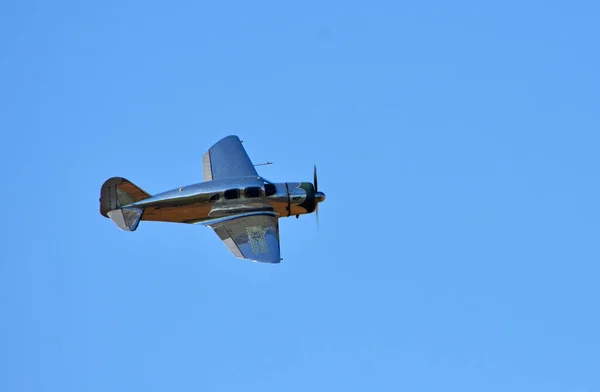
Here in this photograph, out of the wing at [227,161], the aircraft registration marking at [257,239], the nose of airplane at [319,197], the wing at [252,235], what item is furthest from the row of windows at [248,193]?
the nose of airplane at [319,197]

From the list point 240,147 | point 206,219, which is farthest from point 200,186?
point 240,147

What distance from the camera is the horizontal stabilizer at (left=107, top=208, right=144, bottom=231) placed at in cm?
4375

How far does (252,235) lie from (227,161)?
4.92m

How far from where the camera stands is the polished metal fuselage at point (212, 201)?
1748 inches

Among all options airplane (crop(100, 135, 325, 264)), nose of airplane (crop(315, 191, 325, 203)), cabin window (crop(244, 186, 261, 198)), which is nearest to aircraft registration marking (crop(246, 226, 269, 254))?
airplane (crop(100, 135, 325, 264))

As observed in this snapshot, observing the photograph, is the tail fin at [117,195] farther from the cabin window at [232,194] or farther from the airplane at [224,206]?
the cabin window at [232,194]

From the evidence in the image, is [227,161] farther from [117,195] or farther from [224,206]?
[117,195]

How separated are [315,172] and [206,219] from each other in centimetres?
447

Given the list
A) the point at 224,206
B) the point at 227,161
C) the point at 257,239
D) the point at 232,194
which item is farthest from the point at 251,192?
the point at 227,161

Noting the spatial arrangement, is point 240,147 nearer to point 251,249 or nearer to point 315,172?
point 315,172

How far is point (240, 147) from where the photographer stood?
4850 centimetres

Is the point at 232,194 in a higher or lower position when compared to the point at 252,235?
higher

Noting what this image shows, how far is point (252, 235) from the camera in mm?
43688

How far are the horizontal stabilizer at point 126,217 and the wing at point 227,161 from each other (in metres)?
4.09
